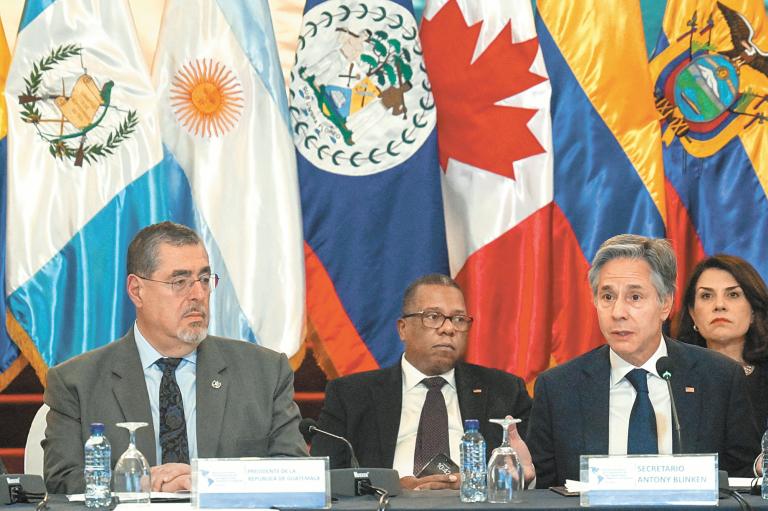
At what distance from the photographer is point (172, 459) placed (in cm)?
339

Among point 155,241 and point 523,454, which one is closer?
point 523,454

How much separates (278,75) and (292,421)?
2.08 metres

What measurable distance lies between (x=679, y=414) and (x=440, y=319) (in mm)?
1256

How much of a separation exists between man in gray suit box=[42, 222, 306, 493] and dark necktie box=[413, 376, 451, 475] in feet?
2.76

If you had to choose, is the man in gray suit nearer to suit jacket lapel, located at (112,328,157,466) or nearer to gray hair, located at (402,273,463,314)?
suit jacket lapel, located at (112,328,157,466)

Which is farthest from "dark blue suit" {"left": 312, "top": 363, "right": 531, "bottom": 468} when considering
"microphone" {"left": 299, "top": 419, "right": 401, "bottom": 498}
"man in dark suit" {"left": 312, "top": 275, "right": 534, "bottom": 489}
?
"microphone" {"left": 299, "top": 419, "right": 401, "bottom": 498}

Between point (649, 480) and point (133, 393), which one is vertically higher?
point (133, 393)

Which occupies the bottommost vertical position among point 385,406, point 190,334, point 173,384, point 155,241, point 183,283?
point 385,406

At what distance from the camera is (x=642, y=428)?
10.8 feet

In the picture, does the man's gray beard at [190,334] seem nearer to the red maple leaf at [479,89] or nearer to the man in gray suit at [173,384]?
the man in gray suit at [173,384]

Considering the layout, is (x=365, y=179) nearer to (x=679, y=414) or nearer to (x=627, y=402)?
(x=627, y=402)

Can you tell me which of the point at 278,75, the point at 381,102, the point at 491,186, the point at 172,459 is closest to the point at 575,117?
the point at 491,186

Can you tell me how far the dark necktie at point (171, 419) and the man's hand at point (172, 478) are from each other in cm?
39

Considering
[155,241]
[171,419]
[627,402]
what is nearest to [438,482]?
[627,402]
